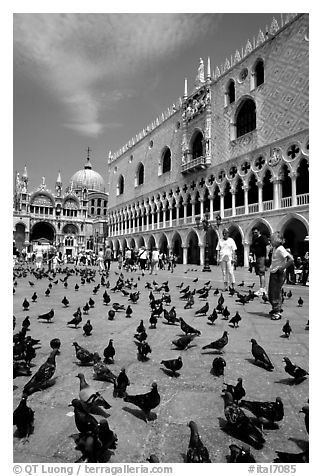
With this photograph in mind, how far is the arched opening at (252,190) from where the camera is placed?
21859 millimetres

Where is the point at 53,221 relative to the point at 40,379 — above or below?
above

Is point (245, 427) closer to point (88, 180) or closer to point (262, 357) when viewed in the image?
point (262, 357)

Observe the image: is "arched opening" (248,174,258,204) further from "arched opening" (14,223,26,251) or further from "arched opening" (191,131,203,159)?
"arched opening" (14,223,26,251)

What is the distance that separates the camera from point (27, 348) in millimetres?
2859

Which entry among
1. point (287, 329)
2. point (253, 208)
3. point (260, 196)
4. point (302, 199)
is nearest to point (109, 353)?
point (287, 329)

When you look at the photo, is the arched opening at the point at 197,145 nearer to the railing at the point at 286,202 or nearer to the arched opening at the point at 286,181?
the arched opening at the point at 286,181

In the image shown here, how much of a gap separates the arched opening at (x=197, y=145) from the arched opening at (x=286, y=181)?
10.3 metres

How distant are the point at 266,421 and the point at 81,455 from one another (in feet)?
3.66

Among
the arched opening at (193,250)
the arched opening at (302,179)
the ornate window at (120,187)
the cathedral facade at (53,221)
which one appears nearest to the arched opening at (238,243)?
the arched opening at (193,250)

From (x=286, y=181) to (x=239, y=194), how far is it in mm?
4528

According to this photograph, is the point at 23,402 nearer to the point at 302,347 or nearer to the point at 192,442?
the point at 192,442

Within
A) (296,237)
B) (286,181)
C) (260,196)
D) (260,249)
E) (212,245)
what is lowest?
(260,249)

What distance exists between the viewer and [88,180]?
83.9m

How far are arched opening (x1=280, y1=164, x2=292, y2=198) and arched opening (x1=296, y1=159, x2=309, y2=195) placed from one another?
25.6 inches
